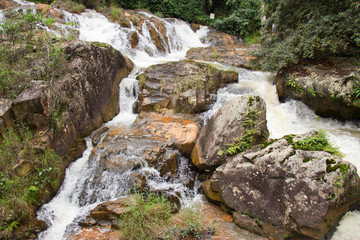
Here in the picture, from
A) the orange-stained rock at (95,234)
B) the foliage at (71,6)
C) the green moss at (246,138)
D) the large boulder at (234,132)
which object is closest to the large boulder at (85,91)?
the orange-stained rock at (95,234)

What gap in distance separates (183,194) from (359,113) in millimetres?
6384

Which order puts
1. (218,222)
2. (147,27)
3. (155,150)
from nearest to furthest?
(218,222), (155,150), (147,27)

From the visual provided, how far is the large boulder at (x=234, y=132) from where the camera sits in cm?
527

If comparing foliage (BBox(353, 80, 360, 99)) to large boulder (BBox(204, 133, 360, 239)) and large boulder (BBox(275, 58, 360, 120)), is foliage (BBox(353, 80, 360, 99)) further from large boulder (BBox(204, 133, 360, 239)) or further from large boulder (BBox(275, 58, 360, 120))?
large boulder (BBox(204, 133, 360, 239))

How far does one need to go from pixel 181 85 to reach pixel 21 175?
583 centimetres

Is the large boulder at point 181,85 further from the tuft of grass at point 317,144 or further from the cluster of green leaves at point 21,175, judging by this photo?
the tuft of grass at point 317,144

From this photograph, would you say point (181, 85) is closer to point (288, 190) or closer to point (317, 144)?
point (317, 144)

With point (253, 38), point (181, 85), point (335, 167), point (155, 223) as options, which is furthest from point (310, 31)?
point (253, 38)

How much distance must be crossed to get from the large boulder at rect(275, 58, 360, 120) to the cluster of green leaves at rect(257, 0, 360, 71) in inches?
17.7

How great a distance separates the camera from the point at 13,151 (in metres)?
4.93

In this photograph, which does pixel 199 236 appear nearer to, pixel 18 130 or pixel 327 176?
pixel 327 176

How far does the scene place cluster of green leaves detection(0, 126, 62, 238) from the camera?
164 inches

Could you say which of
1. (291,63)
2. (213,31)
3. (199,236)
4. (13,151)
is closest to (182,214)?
(199,236)

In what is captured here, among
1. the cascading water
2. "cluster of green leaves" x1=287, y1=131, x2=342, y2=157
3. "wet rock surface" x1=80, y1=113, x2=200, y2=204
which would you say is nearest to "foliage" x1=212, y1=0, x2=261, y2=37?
the cascading water
